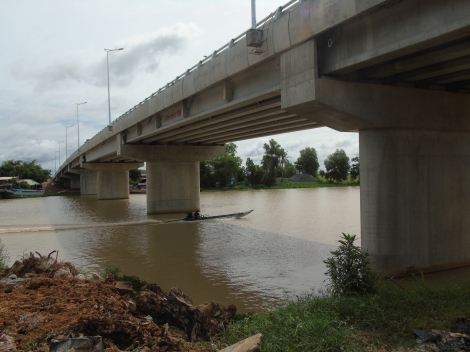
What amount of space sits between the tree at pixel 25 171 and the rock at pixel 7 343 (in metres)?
134

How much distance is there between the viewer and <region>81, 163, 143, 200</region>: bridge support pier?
55469mm

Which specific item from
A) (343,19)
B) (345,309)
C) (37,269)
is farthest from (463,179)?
(37,269)

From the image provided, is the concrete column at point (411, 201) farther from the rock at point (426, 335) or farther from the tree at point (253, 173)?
the tree at point (253, 173)

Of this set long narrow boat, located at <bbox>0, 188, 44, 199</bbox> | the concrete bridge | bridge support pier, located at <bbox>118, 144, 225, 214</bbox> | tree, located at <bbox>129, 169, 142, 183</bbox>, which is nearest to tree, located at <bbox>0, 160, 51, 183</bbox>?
tree, located at <bbox>129, 169, 142, 183</bbox>

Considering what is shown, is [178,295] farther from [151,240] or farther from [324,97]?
[151,240]

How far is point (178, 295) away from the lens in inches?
297

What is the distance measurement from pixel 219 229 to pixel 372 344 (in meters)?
18.3

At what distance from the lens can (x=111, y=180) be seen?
Result: 56562mm

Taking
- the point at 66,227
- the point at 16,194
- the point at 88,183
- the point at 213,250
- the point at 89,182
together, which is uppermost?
the point at 89,182

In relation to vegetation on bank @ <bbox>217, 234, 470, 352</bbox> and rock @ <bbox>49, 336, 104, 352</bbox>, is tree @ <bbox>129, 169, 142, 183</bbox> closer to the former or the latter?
vegetation on bank @ <bbox>217, 234, 470, 352</bbox>

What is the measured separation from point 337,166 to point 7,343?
98.9m

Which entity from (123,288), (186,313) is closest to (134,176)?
(123,288)

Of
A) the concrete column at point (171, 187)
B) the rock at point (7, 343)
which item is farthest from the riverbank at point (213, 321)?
the concrete column at point (171, 187)

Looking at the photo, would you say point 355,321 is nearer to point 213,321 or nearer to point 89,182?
point 213,321
